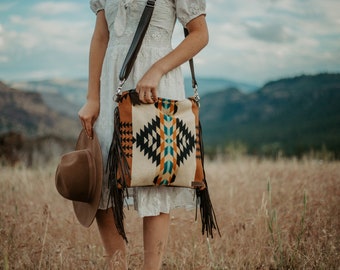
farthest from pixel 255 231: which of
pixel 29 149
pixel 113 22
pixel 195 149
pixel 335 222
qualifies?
pixel 29 149

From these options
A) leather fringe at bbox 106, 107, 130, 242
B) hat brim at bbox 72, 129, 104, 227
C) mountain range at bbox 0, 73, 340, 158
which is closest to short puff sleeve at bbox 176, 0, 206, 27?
leather fringe at bbox 106, 107, 130, 242

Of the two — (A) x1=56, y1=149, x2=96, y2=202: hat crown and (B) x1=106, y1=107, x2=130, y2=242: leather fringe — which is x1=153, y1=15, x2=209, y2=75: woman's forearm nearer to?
(B) x1=106, y1=107, x2=130, y2=242: leather fringe

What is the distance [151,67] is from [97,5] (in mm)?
570

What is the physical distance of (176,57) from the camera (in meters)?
2.06

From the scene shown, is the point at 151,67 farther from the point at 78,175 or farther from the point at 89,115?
the point at 78,175

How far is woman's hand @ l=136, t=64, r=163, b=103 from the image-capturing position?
1.96 m

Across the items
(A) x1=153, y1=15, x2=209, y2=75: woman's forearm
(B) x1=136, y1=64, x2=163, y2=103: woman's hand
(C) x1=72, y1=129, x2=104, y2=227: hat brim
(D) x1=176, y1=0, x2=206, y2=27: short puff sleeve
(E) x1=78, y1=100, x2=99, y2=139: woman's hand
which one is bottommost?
(C) x1=72, y1=129, x2=104, y2=227: hat brim

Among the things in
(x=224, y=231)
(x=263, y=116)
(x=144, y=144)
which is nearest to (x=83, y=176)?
(x=144, y=144)

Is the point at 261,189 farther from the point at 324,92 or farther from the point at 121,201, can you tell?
the point at 324,92

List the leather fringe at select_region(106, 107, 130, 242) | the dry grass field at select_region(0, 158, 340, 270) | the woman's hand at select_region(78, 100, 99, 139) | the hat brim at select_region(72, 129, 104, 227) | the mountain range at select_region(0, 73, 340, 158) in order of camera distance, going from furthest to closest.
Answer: the mountain range at select_region(0, 73, 340, 158), the dry grass field at select_region(0, 158, 340, 270), the woman's hand at select_region(78, 100, 99, 139), the hat brim at select_region(72, 129, 104, 227), the leather fringe at select_region(106, 107, 130, 242)

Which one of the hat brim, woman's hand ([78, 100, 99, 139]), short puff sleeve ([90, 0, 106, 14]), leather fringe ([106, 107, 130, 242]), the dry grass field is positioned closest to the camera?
leather fringe ([106, 107, 130, 242])

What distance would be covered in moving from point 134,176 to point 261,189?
9.96ft

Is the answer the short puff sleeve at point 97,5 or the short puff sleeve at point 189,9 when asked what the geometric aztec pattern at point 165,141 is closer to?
the short puff sleeve at point 189,9

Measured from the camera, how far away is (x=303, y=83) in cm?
5756
